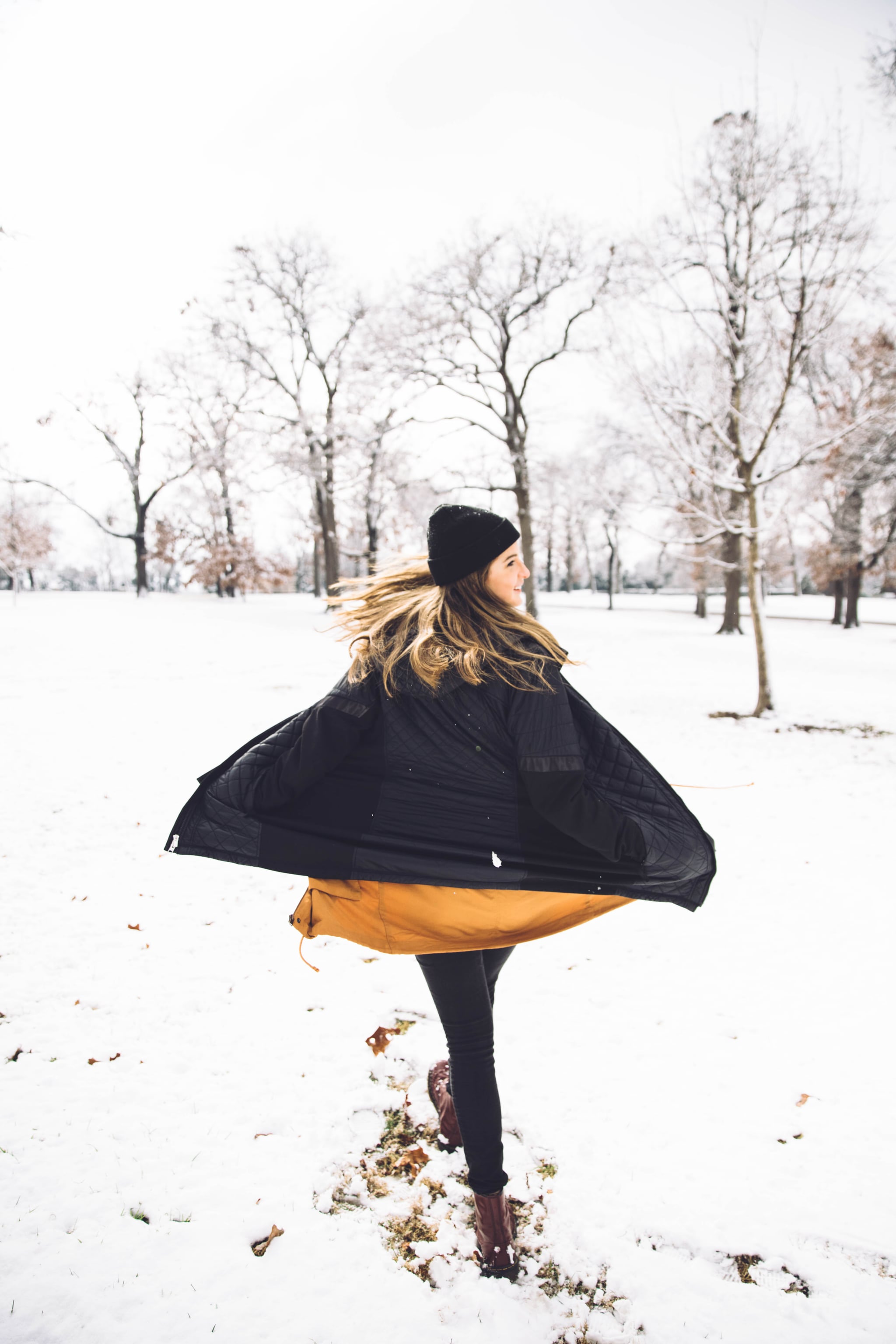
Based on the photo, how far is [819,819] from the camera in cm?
550

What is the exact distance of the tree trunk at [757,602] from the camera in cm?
856

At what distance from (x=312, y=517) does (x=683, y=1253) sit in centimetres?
3839

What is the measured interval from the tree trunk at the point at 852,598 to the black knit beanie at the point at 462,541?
82.0 feet

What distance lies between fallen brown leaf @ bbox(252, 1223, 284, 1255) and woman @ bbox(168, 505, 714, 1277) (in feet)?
2.03

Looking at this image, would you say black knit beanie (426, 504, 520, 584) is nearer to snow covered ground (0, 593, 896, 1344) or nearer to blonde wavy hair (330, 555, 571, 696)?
blonde wavy hair (330, 555, 571, 696)

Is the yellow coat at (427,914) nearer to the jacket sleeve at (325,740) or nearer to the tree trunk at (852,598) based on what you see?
the jacket sleeve at (325,740)

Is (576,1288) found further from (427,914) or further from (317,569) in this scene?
(317,569)

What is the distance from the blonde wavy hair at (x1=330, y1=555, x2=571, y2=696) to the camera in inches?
65.6

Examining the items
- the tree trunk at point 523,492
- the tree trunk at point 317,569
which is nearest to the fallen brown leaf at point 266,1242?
the tree trunk at point 523,492

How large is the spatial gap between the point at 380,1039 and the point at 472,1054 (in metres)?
1.23

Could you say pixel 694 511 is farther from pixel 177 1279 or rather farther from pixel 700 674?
pixel 177 1279

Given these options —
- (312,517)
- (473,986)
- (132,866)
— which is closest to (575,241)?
(132,866)

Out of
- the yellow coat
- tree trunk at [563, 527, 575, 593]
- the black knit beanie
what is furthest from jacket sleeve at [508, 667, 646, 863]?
tree trunk at [563, 527, 575, 593]

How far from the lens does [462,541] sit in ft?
5.84
